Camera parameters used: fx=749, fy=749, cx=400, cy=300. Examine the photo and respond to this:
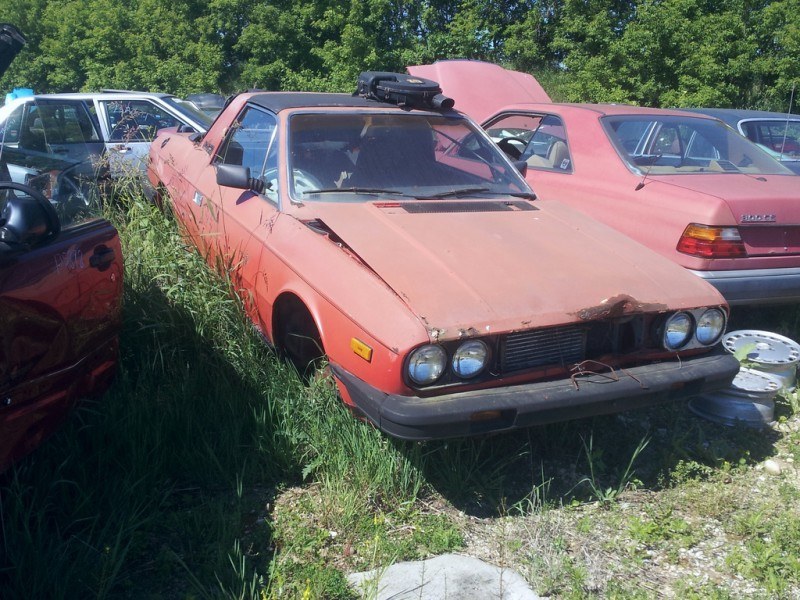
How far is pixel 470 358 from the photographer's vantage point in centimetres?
311

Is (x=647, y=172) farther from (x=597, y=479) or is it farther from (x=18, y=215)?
(x=18, y=215)

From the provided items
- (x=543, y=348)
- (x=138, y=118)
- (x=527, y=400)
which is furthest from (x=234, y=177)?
(x=138, y=118)

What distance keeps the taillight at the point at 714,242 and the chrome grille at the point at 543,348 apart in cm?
178

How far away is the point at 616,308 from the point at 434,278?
0.82 meters

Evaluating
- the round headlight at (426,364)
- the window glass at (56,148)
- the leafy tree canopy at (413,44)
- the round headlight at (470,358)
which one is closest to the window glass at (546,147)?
the round headlight at (470,358)

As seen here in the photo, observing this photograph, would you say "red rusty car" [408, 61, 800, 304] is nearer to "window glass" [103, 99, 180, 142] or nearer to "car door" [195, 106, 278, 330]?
"car door" [195, 106, 278, 330]

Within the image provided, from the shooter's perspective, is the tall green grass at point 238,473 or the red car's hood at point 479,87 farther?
the red car's hood at point 479,87

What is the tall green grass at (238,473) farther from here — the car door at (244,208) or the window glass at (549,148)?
the window glass at (549,148)

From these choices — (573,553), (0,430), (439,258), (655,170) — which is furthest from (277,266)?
(655,170)

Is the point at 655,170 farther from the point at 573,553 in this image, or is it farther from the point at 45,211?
the point at 45,211

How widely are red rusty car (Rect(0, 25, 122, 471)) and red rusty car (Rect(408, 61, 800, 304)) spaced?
3399 millimetres

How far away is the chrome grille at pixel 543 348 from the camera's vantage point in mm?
3203

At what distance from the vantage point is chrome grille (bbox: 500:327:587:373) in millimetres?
3203

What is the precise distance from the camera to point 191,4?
25094 millimetres
